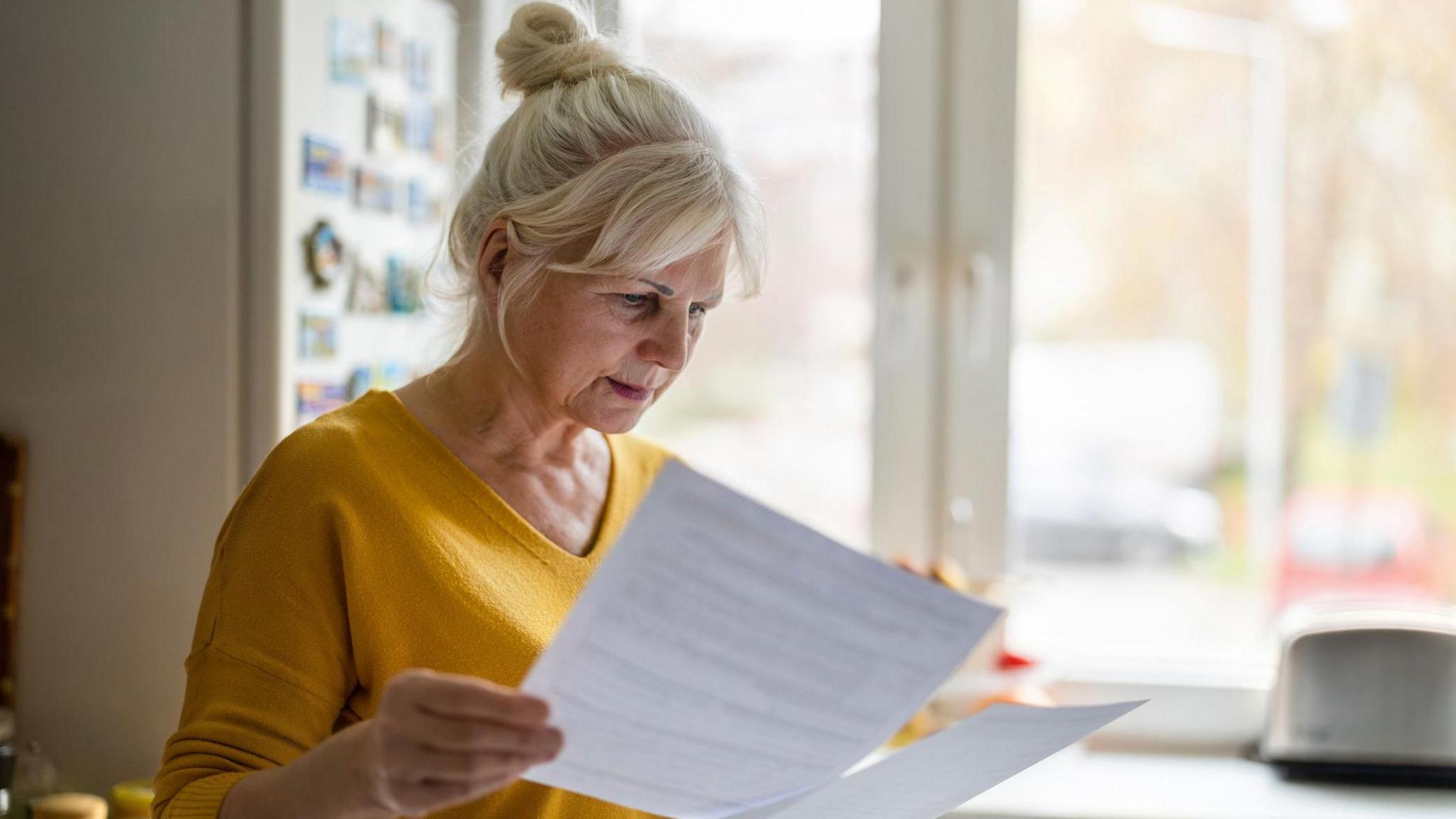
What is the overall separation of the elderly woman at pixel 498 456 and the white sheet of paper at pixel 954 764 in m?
0.26

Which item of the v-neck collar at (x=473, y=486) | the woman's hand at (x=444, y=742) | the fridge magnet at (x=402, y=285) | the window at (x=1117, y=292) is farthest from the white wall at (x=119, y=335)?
the woman's hand at (x=444, y=742)

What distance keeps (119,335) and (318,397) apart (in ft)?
0.71

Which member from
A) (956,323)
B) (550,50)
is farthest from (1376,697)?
(550,50)

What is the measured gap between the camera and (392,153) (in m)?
1.44

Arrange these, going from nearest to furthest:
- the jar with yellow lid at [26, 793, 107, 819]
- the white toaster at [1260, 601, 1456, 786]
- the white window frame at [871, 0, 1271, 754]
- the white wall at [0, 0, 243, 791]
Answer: the jar with yellow lid at [26, 793, 107, 819]
the white wall at [0, 0, 243, 791]
the white toaster at [1260, 601, 1456, 786]
the white window frame at [871, 0, 1271, 754]

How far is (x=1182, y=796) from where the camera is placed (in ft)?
4.94

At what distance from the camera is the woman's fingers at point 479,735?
1.96 ft

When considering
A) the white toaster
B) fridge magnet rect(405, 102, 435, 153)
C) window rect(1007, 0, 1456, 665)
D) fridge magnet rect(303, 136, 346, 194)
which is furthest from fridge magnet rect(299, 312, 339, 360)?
the white toaster

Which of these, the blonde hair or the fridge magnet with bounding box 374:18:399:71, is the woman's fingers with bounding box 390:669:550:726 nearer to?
the blonde hair

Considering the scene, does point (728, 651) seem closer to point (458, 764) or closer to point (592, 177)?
point (458, 764)

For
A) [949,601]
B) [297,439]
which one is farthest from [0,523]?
[949,601]

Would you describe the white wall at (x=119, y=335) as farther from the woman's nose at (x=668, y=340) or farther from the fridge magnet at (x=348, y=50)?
the woman's nose at (x=668, y=340)

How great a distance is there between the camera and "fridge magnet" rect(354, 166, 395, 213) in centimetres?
140

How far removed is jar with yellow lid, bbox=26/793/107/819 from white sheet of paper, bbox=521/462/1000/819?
0.80 meters
